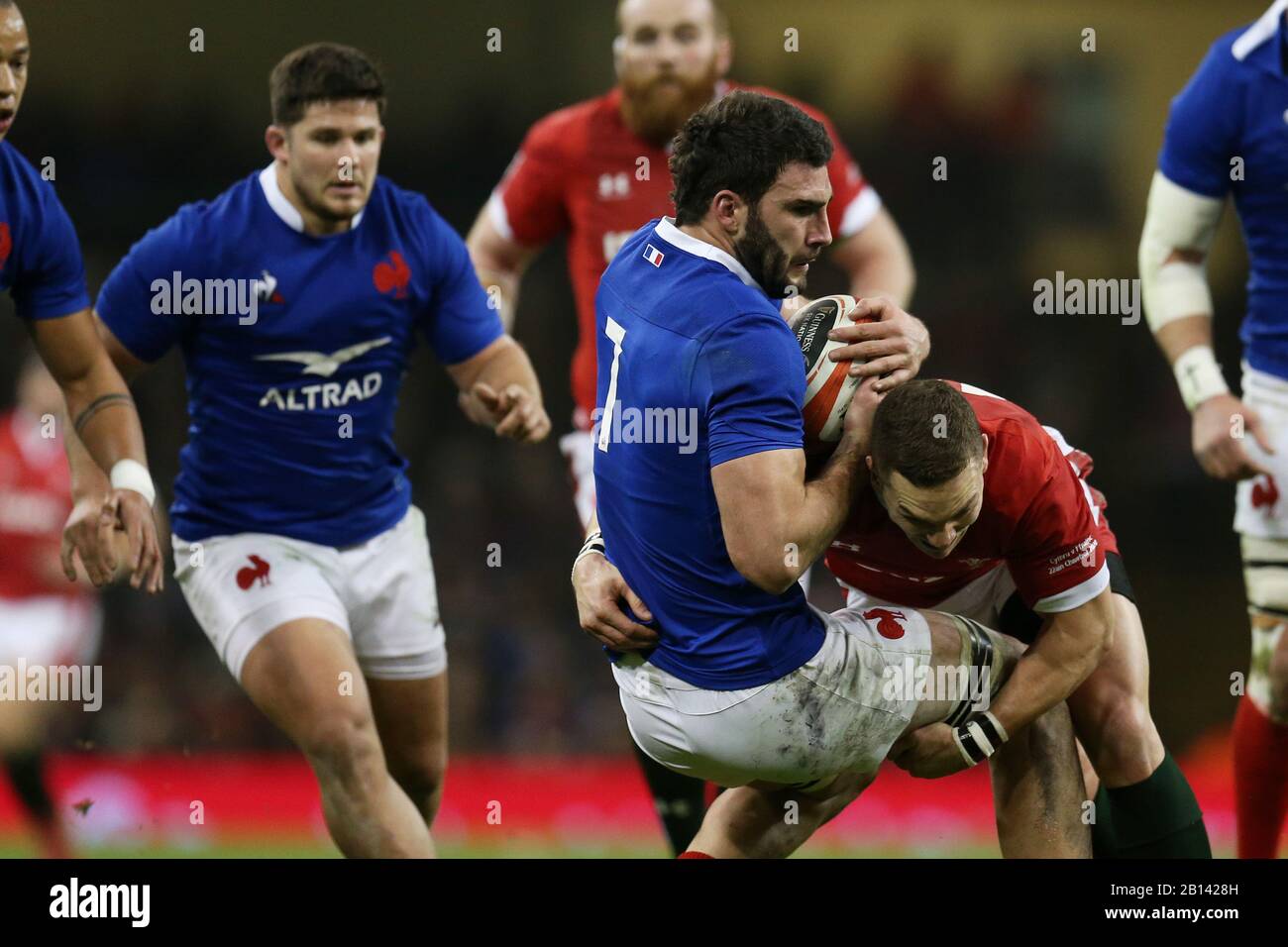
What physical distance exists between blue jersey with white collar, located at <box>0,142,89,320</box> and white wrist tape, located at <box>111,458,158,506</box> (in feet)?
1.29

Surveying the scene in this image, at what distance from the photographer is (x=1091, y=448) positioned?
738 centimetres

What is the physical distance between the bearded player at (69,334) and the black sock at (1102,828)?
6.96ft

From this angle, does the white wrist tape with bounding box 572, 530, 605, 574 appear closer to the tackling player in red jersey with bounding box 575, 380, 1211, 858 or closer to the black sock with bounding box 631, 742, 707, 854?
the tackling player in red jersey with bounding box 575, 380, 1211, 858

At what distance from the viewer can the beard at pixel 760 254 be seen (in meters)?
3.15

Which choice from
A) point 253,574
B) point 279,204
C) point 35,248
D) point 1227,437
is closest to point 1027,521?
point 1227,437

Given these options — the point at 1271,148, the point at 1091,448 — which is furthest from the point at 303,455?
the point at 1091,448

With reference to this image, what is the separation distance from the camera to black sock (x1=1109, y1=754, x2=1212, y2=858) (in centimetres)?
346

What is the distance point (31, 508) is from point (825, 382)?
146 inches

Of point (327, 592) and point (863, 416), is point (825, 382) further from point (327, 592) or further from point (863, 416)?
point (327, 592)

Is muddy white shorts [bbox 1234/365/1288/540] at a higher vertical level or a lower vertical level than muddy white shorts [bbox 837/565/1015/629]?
higher

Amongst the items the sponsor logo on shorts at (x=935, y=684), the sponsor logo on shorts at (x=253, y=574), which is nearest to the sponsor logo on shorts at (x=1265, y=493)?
the sponsor logo on shorts at (x=935, y=684)

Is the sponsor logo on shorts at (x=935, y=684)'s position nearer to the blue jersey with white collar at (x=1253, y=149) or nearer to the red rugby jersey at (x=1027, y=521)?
the red rugby jersey at (x=1027, y=521)

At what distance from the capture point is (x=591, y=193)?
16.4ft
